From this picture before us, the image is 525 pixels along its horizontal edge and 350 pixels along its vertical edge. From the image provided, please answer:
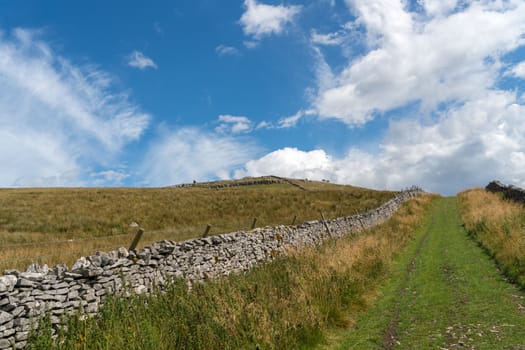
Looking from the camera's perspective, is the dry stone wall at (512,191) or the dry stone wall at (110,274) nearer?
the dry stone wall at (110,274)

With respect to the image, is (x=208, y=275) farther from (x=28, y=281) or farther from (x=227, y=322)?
(x=28, y=281)

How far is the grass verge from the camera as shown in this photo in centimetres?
617

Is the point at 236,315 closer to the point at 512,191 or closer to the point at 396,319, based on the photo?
the point at 396,319

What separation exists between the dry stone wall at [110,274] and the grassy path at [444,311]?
16.7ft

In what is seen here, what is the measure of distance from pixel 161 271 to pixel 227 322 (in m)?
3.89

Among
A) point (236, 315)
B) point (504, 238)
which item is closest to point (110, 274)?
point (236, 315)

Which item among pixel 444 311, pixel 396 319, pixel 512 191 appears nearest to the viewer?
pixel 396 319

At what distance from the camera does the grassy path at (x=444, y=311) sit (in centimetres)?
657

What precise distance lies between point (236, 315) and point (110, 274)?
3.34 meters

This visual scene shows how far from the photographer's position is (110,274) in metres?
8.25

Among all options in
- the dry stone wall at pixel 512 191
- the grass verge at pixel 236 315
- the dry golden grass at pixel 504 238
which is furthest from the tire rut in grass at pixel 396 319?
the dry stone wall at pixel 512 191

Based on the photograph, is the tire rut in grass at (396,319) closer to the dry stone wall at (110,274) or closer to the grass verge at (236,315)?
the grass verge at (236,315)

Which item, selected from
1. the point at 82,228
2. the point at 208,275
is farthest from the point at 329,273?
the point at 82,228

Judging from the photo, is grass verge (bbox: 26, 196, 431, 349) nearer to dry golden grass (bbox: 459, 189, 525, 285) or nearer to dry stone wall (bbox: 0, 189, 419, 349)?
dry stone wall (bbox: 0, 189, 419, 349)
